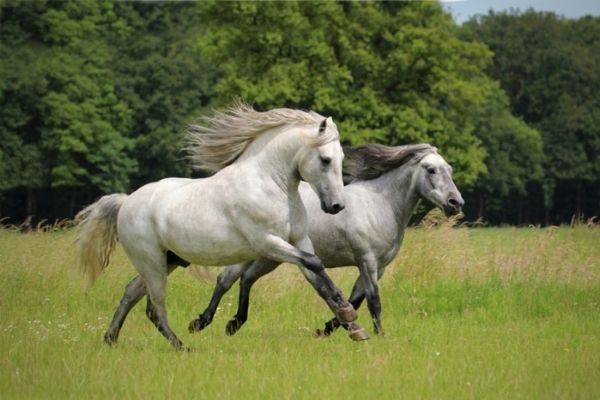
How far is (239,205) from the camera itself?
32.1 ft

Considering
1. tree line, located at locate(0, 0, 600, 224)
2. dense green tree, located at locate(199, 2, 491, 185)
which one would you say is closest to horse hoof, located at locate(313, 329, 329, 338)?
tree line, located at locate(0, 0, 600, 224)

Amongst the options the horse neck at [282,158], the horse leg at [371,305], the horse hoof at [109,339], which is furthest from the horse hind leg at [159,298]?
the horse leg at [371,305]

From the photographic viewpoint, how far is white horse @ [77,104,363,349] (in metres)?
9.67

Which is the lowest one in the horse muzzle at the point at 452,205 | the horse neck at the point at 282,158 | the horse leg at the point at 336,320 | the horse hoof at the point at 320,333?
the horse hoof at the point at 320,333

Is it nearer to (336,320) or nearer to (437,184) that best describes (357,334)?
(336,320)

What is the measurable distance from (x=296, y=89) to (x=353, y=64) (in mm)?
2418

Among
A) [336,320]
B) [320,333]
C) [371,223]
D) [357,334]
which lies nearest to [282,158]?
[357,334]

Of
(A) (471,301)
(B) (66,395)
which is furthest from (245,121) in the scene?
(A) (471,301)

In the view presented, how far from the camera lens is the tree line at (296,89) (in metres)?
37.2

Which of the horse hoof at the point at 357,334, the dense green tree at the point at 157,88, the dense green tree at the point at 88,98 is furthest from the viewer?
the dense green tree at the point at 157,88

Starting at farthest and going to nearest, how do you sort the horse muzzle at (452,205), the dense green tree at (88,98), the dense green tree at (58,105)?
the dense green tree at (88,98) → the dense green tree at (58,105) → the horse muzzle at (452,205)

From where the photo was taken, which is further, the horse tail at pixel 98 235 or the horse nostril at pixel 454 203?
the horse nostril at pixel 454 203

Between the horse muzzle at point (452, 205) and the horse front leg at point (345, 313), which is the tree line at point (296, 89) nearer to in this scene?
the horse muzzle at point (452, 205)

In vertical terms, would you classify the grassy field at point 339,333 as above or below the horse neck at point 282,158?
below
